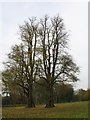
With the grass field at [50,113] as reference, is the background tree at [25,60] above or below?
above

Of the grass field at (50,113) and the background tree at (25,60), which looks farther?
the background tree at (25,60)

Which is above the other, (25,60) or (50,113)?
(25,60)

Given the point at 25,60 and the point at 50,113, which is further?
the point at 25,60

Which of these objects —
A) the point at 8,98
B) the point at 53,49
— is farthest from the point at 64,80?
the point at 8,98

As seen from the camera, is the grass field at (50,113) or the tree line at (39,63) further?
the tree line at (39,63)

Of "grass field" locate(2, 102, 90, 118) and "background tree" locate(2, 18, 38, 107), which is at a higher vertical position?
"background tree" locate(2, 18, 38, 107)

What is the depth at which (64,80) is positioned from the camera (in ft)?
120

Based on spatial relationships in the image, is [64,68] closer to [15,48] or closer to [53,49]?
[53,49]

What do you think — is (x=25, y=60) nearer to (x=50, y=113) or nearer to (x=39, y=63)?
(x=39, y=63)

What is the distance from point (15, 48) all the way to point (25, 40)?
262cm

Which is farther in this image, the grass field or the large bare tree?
the large bare tree

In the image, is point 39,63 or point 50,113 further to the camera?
point 39,63

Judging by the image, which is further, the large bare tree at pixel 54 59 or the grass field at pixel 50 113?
the large bare tree at pixel 54 59

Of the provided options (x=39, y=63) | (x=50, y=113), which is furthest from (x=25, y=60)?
(x=50, y=113)
